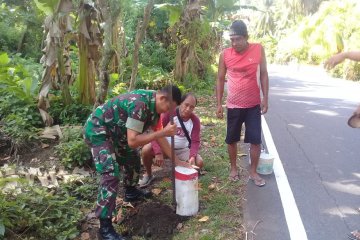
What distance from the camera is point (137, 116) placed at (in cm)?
322

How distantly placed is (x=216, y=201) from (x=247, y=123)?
107cm

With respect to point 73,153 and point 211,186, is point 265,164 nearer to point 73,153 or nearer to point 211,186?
point 211,186

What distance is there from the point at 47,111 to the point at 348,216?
4.78 m

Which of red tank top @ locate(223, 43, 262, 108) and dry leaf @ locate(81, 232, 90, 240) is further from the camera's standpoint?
red tank top @ locate(223, 43, 262, 108)

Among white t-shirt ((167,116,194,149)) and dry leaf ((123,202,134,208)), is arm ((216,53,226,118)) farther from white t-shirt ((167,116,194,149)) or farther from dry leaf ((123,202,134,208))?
dry leaf ((123,202,134,208))

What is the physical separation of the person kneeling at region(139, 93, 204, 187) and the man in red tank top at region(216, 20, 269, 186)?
0.40 m


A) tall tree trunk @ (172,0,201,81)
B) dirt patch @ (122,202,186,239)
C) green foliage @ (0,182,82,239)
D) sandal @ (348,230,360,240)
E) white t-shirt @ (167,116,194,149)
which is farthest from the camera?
tall tree trunk @ (172,0,201,81)

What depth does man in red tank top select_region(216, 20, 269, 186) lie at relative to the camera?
426 cm

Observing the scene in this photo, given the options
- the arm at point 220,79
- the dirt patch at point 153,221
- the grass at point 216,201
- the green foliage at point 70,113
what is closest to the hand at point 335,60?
the arm at point 220,79

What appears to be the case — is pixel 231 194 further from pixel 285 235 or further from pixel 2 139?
pixel 2 139

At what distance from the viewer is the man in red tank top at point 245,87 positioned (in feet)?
14.0

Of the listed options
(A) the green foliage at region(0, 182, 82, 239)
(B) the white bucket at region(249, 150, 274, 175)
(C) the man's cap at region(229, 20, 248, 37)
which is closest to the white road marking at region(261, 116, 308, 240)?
(B) the white bucket at region(249, 150, 274, 175)

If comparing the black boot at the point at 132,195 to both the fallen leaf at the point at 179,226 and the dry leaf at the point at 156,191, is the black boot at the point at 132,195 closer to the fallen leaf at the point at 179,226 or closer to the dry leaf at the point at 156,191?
the dry leaf at the point at 156,191

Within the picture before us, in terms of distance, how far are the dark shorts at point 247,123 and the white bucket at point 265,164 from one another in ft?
1.72
